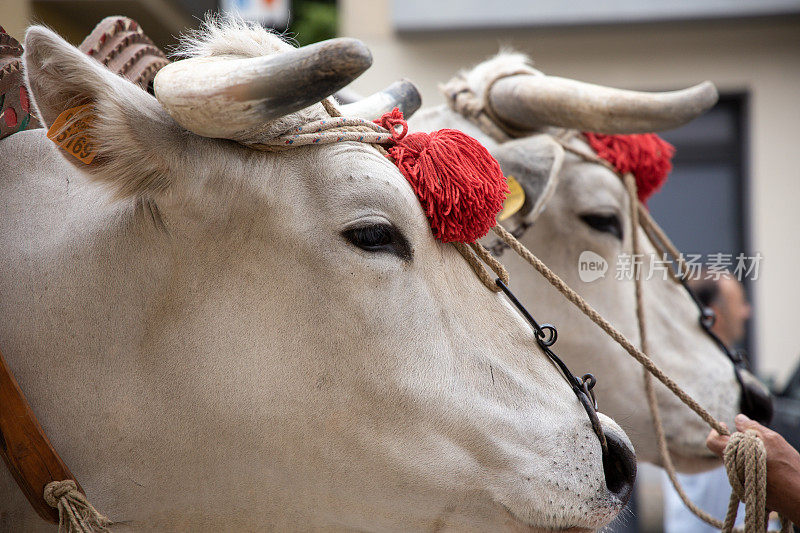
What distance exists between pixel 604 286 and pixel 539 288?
0.31 m

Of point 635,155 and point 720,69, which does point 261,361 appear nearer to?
point 635,155

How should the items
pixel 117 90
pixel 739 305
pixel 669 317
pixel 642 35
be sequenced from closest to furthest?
pixel 117 90, pixel 669 317, pixel 739 305, pixel 642 35

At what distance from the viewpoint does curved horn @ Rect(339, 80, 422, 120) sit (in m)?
2.28

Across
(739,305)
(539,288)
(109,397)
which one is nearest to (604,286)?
(539,288)

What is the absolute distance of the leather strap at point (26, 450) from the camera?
70.4 inches

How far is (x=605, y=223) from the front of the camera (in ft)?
11.0

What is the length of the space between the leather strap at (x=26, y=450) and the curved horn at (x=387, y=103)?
108 cm

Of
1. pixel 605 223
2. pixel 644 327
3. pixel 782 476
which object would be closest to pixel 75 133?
pixel 782 476

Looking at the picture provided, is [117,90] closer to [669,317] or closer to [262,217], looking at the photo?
[262,217]

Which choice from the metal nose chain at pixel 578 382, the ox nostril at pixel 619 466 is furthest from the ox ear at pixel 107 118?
the ox nostril at pixel 619 466

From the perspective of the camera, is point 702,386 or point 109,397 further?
point 702,386

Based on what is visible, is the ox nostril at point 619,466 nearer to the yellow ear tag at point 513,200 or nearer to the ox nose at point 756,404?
the yellow ear tag at point 513,200

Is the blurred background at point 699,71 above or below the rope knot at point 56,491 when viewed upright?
below

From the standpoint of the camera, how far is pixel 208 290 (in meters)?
1.86
